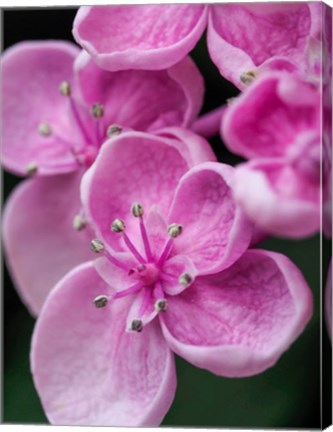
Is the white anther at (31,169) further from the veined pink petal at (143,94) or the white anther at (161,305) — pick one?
the white anther at (161,305)

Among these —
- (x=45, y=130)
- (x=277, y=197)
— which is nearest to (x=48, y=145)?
(x=45, y=130)

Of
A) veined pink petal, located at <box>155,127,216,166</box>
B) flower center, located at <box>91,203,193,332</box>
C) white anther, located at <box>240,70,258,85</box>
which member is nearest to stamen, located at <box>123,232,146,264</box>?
flower center, located at <box>91,203,193,332</box>

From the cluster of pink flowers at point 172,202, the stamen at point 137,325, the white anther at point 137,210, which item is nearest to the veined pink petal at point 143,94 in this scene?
the cluster of pink flowers at point 172,202

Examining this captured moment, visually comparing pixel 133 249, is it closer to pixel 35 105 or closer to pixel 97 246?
pixel 97 246

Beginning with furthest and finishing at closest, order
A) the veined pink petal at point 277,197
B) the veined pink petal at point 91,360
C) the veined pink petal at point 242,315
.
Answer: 1. the veined pink petal at point 91,360
2. the veined pink petal at point 242,315
3. the veined pink petal at point 277,197

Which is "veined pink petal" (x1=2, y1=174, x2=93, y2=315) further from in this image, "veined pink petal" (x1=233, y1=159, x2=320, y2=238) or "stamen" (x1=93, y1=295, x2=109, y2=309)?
"veined pink petal" (x1=233, y1=159, x2=320, y2=238)
